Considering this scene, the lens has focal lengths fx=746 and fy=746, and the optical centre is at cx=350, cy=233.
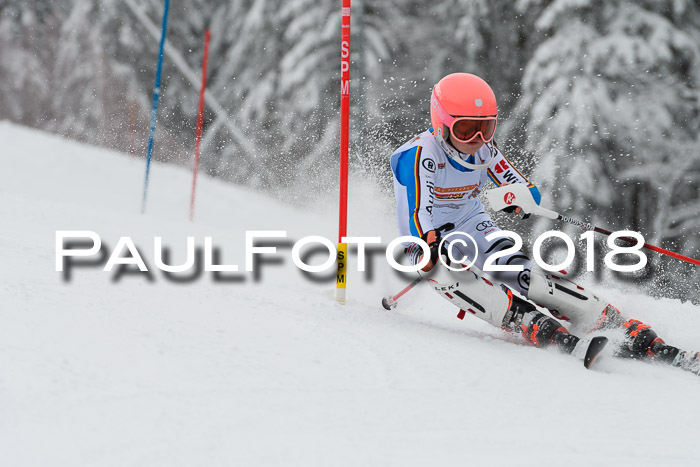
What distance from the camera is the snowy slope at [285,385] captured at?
233 cm

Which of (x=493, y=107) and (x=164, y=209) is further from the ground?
(x=493, y=107)

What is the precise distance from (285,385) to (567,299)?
6.44ft

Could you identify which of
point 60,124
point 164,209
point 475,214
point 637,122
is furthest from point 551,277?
point 60,124

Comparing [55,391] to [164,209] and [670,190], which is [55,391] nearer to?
[164,209]

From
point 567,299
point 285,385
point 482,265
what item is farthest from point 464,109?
point 285,385

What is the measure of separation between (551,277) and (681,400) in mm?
1097

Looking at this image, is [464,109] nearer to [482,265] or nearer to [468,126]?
[468,126]

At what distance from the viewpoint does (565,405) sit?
3.08m

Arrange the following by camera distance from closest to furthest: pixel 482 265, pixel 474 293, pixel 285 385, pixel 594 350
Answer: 1. pixel 285 385
2. pixel 594 350
3. pixel 474 293
4. pixel 482 265

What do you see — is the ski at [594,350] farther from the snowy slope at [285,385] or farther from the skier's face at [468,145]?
the skier's face at [468,145]

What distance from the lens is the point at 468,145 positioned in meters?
4.34

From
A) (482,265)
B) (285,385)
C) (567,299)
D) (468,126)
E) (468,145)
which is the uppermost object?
(468,126)

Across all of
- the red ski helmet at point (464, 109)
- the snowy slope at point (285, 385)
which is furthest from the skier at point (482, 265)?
the snowy slope at point (285, 385)

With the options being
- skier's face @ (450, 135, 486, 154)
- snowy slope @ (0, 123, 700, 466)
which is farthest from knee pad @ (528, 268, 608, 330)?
skier's face @ (450, 135, 486, 154)
